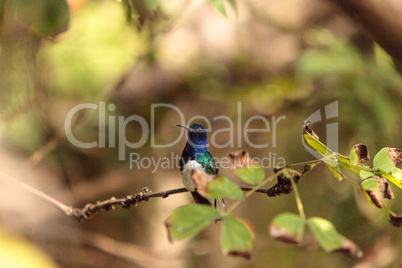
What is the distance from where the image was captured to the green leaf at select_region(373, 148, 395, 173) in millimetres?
561

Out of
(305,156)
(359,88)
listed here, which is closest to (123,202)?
(359,88)

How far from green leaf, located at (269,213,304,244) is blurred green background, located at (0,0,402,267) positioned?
1030 millimetres

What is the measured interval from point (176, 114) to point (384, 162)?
1357mm

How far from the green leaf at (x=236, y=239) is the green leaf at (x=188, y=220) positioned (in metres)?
0.02

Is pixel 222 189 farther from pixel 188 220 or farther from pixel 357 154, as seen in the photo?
pixel 357 154

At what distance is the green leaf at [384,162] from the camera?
561 millimetres

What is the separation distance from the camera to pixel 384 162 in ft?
1.85

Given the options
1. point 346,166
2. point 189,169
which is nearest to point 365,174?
point 346,166

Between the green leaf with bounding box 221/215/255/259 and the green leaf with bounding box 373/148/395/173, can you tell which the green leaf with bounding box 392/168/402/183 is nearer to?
the green leaf with bounding box 373/148/395/173

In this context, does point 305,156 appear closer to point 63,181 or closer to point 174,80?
point 174,80

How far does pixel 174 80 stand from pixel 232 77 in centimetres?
26

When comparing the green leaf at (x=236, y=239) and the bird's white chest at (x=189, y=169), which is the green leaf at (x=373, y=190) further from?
the bird's white chest at (x=189, y=169)

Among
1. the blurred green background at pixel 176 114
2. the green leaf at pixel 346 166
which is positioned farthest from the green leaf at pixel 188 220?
the blurred green background at pixel 176 114

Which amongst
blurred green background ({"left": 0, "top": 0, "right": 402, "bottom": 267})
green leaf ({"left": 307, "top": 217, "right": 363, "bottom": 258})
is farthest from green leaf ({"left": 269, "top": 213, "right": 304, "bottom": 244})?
blurred green background ({"left": 0, "top": 0, "right": 402, "bottom": 267})
